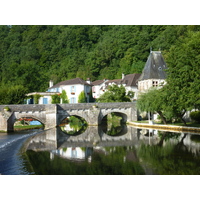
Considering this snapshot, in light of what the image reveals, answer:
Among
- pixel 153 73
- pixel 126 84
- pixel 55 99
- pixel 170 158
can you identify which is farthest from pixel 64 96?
pixel 170 158

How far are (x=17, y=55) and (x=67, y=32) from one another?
54.7 feet

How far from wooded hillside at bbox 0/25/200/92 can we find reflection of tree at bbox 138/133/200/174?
37.7 metres

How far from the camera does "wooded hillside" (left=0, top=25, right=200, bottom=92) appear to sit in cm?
5934

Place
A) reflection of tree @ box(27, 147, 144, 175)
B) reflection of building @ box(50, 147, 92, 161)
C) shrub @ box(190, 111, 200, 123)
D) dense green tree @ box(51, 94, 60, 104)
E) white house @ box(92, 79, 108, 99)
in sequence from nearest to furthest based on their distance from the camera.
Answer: reflection of tree @ box(27, 147, 144, 175)
reflection of building @ box(50, 147, 92, 161)
shrub @ box(190, 111, 200, 123)
dense green tree @ box(51, 94, 60, 104)
white house @ box(92, 79, 108, 99)

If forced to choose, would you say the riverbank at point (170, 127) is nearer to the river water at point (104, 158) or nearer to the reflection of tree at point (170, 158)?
the river water at point (104, 158)

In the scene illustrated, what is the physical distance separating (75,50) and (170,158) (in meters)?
66.3

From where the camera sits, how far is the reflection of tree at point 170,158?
1255 centimetres

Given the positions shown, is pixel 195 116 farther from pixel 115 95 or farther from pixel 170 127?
pixel 115 95

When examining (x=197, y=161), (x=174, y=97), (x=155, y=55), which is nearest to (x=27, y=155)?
(x=197, y=161)

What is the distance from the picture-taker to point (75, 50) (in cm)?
7781

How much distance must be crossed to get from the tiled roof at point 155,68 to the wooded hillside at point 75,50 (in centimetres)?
973

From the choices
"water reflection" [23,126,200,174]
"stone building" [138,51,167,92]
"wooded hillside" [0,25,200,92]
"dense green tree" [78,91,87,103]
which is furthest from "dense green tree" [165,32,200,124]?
"wooded hillside" [0,25,200,92]

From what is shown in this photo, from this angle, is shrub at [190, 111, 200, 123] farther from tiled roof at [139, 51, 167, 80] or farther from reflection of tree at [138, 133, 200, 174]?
tiled roof at [139, 51, 167, 80]

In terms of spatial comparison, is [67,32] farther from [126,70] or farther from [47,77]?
[126,70]
